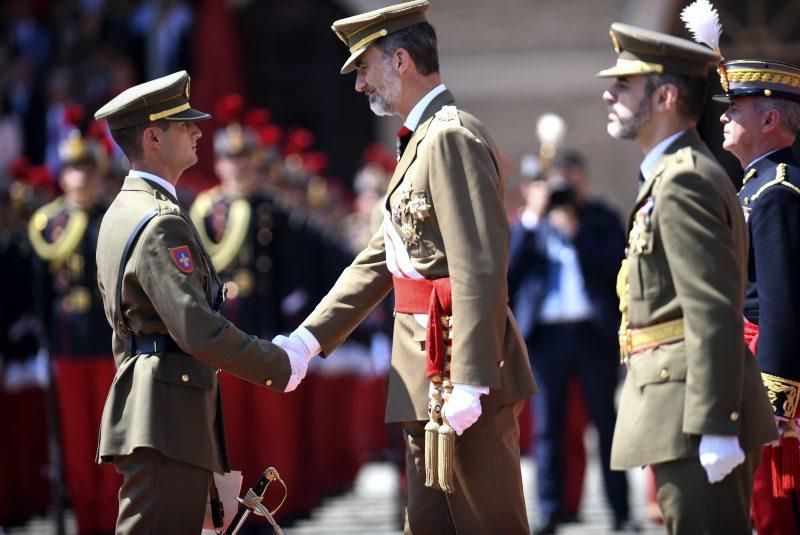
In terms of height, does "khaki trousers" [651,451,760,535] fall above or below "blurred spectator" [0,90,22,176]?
below

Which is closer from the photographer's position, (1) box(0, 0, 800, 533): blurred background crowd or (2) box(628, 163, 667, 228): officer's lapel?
(2) box(628, 163, 667, 228): officer's lapel

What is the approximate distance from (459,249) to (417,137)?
1.56ft

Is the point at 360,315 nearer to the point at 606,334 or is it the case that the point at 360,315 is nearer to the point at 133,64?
the point at 606,334

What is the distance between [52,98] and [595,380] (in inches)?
293

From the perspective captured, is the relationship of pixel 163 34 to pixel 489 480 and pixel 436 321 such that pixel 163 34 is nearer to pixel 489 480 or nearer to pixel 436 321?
pixel 436 321

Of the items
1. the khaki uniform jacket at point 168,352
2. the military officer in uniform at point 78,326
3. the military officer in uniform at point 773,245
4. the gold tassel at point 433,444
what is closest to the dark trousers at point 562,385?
the military officer in uniform at point 78,326

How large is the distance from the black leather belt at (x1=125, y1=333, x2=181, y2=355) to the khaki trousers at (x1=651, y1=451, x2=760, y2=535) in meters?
1.63

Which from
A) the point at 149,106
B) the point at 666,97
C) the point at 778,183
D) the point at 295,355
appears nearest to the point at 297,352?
the point at 295,355

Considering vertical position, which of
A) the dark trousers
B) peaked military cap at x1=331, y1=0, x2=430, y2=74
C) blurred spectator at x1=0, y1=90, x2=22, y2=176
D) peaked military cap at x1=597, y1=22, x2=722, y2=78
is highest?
peaked military cap at x1=331, y1=0, x2=430, y2=74

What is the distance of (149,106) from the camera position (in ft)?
15.4

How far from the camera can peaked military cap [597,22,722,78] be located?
155 inches

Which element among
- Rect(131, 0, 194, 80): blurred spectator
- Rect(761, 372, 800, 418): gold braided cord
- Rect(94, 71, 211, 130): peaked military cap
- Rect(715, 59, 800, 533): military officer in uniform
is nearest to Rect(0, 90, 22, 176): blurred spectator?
Rect(131, 0, 194, 80): blurred spectator

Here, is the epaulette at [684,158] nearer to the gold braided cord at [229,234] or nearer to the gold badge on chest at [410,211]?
the gold badge on chest at [410,211]

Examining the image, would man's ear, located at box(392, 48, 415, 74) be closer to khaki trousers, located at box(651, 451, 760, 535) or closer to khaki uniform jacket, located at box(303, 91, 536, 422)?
A: khaki uniform jacket, located at box(303, 91, 536, 422)
